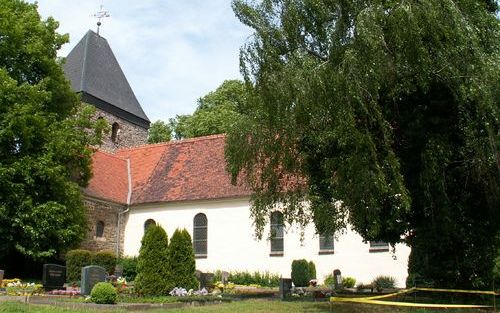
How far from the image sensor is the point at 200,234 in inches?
1212

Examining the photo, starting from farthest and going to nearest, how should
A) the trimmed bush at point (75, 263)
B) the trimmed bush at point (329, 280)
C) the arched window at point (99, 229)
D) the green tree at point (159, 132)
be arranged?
the green tree at point (159, 132), the arched window at point (99, 229), the trimmed bush at point (329, 280), the trimmed bush at point (75, 263)

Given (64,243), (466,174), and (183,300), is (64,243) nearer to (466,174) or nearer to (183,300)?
→ (183,300)

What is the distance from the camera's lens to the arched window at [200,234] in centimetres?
3058

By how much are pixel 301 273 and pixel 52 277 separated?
41.1 ft

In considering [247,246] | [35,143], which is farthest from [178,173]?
[35,143]

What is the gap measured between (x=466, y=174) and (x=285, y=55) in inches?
201

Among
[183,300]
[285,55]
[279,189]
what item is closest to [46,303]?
[183,300]

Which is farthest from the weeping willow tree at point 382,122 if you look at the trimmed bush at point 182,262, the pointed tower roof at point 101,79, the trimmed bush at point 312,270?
the pointed tower roof at point 101,79

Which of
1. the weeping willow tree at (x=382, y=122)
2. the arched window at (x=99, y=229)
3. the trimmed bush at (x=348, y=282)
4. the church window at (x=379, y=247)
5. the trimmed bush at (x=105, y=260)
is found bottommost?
the trimmed bush at (x=348, y=282)

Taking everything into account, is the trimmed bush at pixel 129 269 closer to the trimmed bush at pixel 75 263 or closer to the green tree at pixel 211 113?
the trimmed bush at pixel 75 263

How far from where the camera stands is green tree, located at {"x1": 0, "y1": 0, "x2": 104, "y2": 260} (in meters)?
22.8

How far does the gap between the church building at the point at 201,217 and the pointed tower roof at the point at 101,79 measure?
0.73 metres

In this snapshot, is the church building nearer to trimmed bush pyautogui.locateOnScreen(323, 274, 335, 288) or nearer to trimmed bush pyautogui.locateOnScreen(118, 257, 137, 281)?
trimmed bush pyautogui.locateOnScreen(323, 274, 335, 288)

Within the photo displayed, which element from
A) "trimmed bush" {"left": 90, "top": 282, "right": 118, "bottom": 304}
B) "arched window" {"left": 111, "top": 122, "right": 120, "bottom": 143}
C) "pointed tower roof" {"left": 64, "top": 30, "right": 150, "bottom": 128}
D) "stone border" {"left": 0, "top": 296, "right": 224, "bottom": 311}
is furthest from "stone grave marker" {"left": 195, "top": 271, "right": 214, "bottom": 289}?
"arched window" {"left": 111, "top": 122, "right": 120, "bottom": 143}
